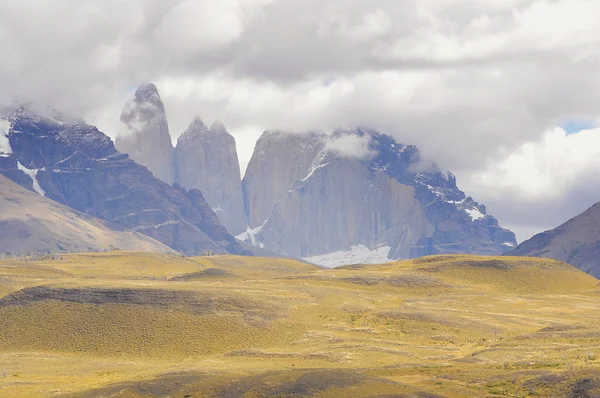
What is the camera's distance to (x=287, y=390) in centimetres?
10444

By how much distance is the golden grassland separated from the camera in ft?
351

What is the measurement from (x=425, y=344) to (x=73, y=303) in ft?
210

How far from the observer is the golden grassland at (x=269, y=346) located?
10706 cm

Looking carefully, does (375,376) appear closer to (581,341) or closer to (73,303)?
(581,341)

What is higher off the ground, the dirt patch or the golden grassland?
the dirt patch

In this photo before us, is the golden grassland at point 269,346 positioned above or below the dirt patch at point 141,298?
below

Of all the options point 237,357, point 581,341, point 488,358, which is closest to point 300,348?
point 237,357

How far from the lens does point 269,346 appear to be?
508ft

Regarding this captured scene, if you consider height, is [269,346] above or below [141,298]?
below

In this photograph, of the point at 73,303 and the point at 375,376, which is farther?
the point at 73,303

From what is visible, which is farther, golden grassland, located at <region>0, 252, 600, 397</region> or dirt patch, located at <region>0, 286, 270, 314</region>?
dirt patch, located at <region>0, 286, 270, 314</region>

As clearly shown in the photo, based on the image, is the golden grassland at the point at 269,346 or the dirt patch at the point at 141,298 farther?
the dirt patch at the point at 141,298

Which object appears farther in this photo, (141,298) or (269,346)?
(141,298)

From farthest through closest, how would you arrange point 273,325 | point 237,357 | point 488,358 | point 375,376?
point 273,325, point 237,357, point 488,358, point 375,376
